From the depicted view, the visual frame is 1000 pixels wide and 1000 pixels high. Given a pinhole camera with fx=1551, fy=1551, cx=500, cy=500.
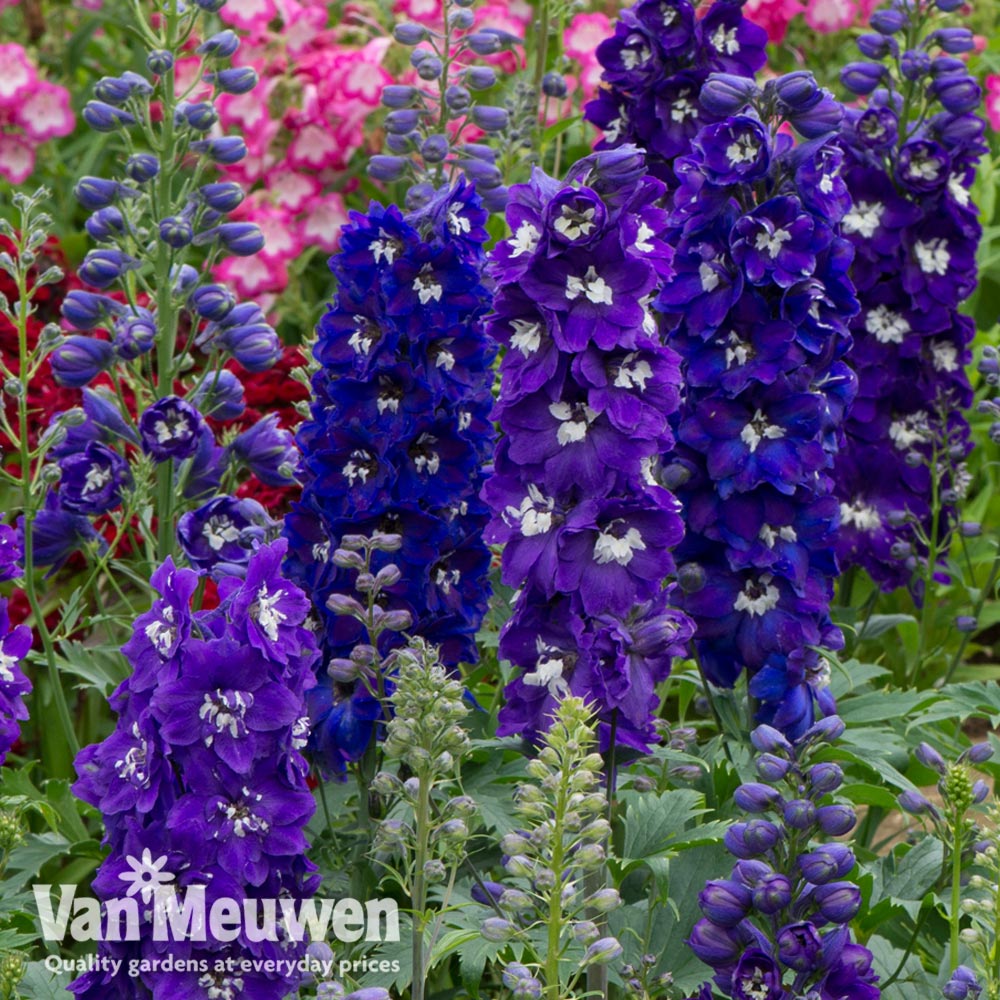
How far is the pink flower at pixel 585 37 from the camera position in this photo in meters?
6.50

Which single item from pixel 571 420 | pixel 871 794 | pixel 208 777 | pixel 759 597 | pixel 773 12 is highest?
pixel 571 420

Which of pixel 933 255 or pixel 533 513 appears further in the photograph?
pixel 933 255

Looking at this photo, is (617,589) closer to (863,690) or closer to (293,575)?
(293,575)

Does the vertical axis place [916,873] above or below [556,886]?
below

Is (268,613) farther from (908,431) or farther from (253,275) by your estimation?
(253,275)

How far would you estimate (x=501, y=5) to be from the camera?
6.81m

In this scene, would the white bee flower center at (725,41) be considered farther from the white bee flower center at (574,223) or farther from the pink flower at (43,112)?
the pink flower at (43,112)

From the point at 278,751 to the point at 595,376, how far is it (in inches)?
31.1

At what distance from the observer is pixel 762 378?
3.02 m

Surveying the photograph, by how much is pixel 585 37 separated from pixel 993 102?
175 cm

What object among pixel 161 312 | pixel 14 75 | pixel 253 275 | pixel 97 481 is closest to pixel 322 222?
pixel 253 275

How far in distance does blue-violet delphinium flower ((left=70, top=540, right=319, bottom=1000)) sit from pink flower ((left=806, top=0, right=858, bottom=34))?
5199mm

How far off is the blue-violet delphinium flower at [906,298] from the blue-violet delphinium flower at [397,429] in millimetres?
1493

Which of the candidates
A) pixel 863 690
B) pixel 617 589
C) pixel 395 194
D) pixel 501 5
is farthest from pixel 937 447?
pixel 501 5
